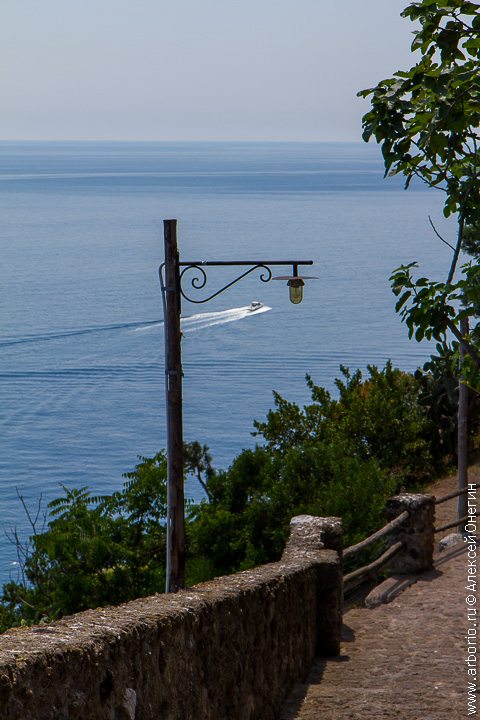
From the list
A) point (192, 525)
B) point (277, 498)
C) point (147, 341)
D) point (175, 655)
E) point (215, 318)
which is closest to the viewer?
point (175, 655)

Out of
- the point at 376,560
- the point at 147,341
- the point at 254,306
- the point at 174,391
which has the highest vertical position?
the point at 174,391

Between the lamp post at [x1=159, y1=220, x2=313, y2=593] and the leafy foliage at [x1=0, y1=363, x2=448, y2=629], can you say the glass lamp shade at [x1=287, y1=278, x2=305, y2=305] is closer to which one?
the lamp post at [x1=159, y1=220, x2=313, y2=593]

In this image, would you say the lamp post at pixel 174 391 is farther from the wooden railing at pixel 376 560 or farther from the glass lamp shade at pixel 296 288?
the wooden railing at pixel 376 560

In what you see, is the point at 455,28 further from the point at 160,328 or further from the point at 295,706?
the point at 160,328

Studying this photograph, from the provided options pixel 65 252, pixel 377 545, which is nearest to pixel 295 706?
pixel 377 545

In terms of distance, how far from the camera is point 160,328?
247 feet

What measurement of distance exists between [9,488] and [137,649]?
42992 mm

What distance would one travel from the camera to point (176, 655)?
17.4 ft

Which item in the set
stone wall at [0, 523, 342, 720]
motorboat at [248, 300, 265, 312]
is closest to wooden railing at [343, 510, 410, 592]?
stone wall at [0, 523, 342, 720]

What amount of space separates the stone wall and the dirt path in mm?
292

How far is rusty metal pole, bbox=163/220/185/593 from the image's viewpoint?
991 centimetres

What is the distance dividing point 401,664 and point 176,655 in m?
4.25

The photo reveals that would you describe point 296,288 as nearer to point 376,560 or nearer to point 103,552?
point 376,560

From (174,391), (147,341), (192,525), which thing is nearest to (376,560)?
(174,391)
